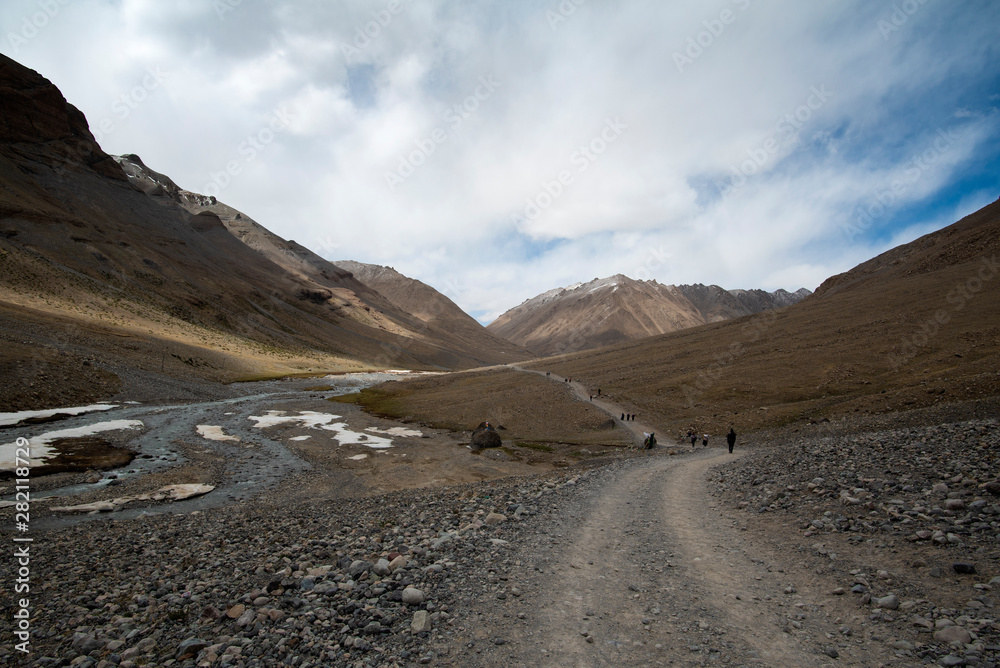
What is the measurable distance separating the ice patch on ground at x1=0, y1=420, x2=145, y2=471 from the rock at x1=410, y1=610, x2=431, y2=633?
30.6m

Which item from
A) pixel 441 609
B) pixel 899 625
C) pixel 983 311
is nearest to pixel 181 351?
pixel 441 609

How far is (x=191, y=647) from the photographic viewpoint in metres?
7.81

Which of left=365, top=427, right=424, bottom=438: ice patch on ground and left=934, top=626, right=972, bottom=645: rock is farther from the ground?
left=365, top=427, right=424, bottom=438: ice patch on ground

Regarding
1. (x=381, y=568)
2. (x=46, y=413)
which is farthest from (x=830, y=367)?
(x=46, y=413)

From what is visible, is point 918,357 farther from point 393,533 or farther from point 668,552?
point 393,533

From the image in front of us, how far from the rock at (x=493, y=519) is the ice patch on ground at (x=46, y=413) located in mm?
42525

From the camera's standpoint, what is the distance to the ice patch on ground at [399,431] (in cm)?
4893

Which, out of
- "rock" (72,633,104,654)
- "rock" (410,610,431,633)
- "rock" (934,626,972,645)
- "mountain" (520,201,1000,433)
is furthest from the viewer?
"mountain" (520,201,1000,433)

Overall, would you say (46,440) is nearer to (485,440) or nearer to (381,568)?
(485,440)

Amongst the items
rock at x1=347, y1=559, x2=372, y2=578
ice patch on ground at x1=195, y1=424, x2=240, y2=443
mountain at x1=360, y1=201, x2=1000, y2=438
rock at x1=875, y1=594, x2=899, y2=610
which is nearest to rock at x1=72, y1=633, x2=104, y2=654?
rock at x1=347, y1=559, x2=372, y2=578

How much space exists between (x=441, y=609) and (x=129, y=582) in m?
9.70

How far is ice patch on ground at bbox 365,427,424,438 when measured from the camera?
4893 centimetres

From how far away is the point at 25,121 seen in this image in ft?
557

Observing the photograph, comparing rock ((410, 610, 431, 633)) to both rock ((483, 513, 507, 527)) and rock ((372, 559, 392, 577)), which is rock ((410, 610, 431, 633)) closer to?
rock ((372, 559, 392, 577))
